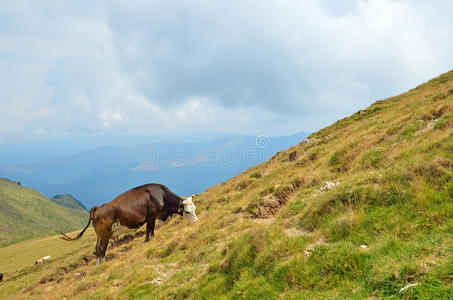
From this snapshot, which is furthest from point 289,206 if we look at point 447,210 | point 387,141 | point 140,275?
point 387,141

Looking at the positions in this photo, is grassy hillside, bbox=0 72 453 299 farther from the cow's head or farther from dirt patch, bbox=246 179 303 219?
the cow's head

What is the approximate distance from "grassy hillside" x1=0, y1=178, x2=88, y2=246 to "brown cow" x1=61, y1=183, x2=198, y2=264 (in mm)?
127226

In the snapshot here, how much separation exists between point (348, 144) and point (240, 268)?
10.7m

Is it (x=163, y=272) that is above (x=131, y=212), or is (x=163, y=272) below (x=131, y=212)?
below

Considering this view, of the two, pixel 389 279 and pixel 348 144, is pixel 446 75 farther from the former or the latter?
pixel 389 279

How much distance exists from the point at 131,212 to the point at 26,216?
550ft

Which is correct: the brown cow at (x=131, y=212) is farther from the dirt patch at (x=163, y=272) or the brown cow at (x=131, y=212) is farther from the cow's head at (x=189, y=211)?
the dirt patch at (x=163, y=272)

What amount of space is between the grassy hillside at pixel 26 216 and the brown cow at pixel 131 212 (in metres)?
127

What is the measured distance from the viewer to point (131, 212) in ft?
51.9

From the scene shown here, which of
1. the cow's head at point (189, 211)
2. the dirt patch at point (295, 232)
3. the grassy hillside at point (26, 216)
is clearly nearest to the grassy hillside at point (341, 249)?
the dirt patch at point (295, 232)

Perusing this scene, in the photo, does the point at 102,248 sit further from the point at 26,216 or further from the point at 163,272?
the point at 26,216

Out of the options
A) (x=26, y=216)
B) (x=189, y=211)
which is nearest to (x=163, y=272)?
(x=189, y=211)

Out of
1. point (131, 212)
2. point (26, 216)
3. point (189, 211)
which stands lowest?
point (189, 211)

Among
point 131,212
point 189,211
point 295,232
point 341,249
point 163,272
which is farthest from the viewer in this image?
point 189,211
